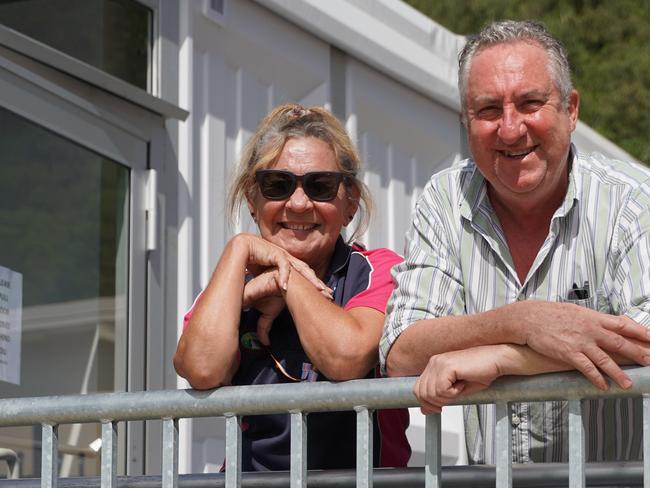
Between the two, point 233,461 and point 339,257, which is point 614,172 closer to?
point 339,257

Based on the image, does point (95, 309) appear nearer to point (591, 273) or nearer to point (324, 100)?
point (324, 100)

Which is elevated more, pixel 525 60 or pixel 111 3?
pixel 111 3

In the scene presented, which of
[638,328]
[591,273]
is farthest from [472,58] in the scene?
[638,328]

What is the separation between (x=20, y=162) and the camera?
4512mm

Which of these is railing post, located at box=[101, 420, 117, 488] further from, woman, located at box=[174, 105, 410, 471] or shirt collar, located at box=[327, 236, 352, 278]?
shirt collar, located at box=[327, 236, 352, 278]

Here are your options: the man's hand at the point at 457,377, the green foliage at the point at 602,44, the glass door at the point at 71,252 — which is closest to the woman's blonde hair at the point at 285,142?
the man's hand at the point at 457,377

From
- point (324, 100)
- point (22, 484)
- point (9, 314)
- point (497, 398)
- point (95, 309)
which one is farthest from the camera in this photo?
point (324, 100)

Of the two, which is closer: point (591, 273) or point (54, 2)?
point (591, 273)

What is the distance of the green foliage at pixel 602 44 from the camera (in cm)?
1794

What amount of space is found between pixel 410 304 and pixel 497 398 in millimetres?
545

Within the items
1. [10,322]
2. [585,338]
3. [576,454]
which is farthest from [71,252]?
[576,454]

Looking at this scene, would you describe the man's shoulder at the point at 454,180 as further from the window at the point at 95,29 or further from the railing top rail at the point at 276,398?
the window at the point at 95,29

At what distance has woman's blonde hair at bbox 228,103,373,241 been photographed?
11.5 feet

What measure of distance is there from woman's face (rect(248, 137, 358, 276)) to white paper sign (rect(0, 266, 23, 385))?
124 cm
